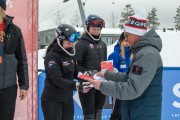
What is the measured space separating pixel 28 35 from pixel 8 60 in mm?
1564

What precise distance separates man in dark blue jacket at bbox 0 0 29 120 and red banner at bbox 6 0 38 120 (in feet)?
4.14

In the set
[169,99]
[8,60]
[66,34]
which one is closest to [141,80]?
[8,60]

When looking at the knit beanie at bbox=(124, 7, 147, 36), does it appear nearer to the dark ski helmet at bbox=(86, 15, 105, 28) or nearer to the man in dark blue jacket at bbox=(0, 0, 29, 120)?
the man in dark blue jacket at bbox=(0, 0, 29, 120)

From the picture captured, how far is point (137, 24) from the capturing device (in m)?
2.87

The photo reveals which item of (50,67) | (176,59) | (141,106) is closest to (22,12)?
(50,67)

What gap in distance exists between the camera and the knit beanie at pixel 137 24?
284 centimetres

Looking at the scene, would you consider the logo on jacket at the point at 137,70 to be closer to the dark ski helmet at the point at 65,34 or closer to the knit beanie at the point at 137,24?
the knit beanie at the point at 137,24

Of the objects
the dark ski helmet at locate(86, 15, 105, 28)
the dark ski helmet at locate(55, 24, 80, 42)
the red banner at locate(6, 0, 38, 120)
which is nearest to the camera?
the dark ski helmet at locate(55, 24, 80, 42)

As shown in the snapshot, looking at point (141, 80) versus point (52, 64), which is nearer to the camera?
point (141, 80)

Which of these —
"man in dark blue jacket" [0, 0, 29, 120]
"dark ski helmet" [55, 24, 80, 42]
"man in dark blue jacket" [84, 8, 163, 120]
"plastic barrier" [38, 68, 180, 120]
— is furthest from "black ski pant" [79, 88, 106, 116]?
"man in dark blue jacket" [84, 8, 163, 120]

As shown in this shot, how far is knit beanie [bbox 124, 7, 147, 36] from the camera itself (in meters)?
2.84

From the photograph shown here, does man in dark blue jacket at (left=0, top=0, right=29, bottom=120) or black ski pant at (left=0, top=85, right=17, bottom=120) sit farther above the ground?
man in dark blue jacket at (left=0, top=0, right=29, bottom=120)

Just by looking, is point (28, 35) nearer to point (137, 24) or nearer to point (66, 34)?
point (66, 34)

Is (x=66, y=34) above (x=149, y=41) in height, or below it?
above
